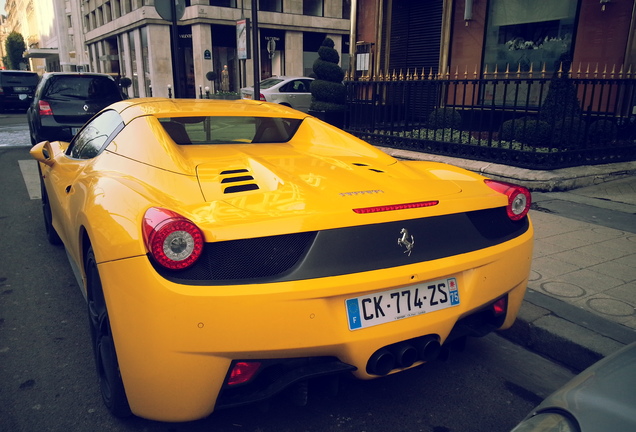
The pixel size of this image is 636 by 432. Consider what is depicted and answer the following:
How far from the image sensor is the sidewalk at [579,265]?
2.99m

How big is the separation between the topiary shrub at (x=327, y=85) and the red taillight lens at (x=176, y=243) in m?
10.9

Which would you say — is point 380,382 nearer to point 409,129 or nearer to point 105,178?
point 105,178

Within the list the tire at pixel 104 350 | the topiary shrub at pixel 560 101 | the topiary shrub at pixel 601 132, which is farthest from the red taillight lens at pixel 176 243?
the topiary shrub at pixel 601 132

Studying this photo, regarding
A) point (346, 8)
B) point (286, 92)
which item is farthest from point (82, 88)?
point (346, 8)

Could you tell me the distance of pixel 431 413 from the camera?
2.43 metres

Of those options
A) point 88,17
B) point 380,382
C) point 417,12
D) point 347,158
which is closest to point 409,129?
point 417,12

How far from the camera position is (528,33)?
1058 centimetres

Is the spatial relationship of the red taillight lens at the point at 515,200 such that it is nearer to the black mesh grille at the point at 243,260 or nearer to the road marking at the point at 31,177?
the black mesh grille at the point at 243,260

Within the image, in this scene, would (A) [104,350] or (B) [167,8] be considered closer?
(A) [104,350]

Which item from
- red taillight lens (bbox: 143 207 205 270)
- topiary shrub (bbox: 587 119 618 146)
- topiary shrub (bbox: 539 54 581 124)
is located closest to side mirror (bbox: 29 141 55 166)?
red taillight lens (bbox: 143 207 205 270)

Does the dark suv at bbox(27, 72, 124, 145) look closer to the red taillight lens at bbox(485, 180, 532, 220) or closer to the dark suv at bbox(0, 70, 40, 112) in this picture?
the red taillight lens at bbox(485, 180, 532, 220)

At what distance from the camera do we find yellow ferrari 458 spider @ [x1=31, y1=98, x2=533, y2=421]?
185cm

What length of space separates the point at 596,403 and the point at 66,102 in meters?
11.0

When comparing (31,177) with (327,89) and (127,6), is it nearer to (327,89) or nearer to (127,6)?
(327,89)
